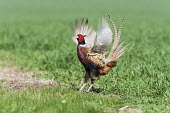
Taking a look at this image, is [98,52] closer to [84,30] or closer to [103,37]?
[103,37]

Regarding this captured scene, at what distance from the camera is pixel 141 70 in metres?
11.2

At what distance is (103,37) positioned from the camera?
9.14 meters

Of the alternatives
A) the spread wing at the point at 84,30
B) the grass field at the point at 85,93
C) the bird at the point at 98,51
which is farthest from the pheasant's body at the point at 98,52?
the grass field at the point at 85,93

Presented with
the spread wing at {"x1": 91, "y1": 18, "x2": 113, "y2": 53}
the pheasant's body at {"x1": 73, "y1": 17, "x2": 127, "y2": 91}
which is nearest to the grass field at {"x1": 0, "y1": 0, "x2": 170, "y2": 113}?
the pheasant's body at {"x1": 73, "y1": 17, "x2": 127, "y2": 91}

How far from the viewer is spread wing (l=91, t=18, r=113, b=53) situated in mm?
9086

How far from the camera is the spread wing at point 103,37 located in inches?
358

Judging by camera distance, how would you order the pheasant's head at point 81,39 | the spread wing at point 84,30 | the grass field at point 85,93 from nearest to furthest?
the grass field at point 85,93, the pheasant's head at point 81,39, the spread wing at point 84,30

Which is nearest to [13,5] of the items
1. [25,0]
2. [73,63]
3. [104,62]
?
[25,0]

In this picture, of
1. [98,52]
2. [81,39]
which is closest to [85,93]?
[98,52]

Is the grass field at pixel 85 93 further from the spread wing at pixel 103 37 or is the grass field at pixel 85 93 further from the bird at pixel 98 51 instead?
the spread wing at pixel 103 37

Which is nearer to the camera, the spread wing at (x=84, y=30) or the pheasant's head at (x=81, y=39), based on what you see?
the pheasant's head at (x=81, y=39)

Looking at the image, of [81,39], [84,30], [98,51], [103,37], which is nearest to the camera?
[103,37]

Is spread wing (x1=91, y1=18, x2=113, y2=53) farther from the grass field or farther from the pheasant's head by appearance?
the grass field

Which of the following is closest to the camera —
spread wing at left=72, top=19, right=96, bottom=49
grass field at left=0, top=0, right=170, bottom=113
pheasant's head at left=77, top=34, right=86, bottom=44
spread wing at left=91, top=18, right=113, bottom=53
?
grass field at left=0, top=0, right=170, bottom=113
